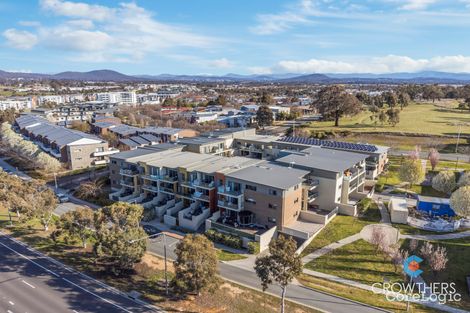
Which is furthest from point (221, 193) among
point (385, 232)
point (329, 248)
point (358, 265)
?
point (385, 232)

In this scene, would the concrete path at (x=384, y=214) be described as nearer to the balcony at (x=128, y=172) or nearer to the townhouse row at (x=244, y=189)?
the townhouse row at (x=244, y=189)

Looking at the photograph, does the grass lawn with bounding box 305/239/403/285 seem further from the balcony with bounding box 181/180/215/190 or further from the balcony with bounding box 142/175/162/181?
the balcony with bounding box 142/175/162/181

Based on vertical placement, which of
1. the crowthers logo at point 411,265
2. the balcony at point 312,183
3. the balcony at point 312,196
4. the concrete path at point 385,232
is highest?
the balcony at point 312,183

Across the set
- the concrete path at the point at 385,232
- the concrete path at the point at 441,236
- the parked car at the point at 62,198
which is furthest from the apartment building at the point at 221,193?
the concrete path at the point at 441,236

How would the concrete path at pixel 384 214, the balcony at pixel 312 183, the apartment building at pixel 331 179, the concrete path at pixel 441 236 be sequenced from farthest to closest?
1. the apartment building at pixel 331 179
2. the balcony at pixel 312 183
3. the concrete path at pixel 384 214
4. the concrete path at pixel 441 236

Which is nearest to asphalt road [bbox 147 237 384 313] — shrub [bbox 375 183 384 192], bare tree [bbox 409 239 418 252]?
bare tree [bbox 409 239 418 252]

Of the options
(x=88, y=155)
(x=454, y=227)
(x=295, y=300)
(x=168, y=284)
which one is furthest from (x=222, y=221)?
(x=88, y=155)

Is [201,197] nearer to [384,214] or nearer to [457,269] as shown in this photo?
[384,214]
